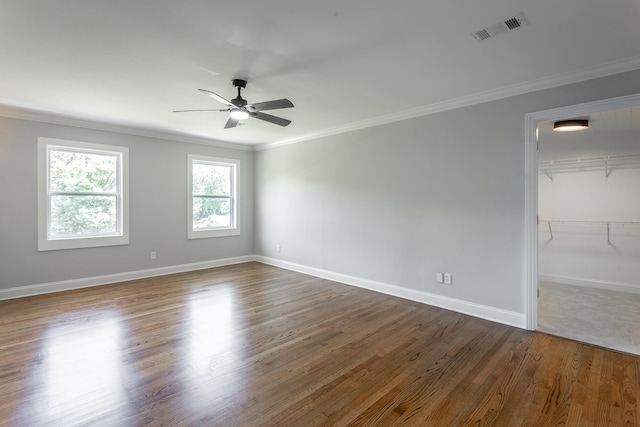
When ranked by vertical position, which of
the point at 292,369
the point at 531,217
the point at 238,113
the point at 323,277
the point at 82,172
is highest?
the point at 238,113

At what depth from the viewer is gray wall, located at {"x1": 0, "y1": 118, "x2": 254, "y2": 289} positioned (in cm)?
412

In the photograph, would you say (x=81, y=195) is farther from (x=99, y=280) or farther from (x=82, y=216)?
(x=99, y=280)

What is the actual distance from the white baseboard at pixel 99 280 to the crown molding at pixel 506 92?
11.5 ft

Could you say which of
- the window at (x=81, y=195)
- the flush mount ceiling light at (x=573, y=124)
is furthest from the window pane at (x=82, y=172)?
the flush mount ceiling light at (x=573, y=124)

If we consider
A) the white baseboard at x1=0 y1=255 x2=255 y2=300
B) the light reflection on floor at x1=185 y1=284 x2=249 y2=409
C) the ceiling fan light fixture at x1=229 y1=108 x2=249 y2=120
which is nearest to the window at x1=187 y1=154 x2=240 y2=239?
the white baseboard at x1=0 y1=255 x2=255 y2=300

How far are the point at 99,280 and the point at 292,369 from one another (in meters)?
4.04

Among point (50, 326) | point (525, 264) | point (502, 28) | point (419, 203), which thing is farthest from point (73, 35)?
point (525, 264)

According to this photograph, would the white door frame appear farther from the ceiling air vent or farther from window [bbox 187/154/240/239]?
window [bbox 187/154/240/239]

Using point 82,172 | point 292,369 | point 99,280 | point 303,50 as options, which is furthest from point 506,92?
point 99,280

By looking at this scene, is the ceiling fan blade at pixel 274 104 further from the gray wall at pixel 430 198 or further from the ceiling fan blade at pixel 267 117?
the gray wall at pixel 430 198

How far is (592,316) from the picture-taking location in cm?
347

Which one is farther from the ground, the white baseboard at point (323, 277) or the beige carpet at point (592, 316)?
the white baseboard at point (323, 277)

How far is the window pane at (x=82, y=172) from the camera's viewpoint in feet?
14.7

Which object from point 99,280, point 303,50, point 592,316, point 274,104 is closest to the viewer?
point 303,50
